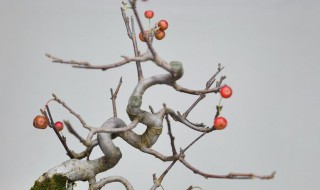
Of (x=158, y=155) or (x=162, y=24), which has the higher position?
(x=162, y=24)

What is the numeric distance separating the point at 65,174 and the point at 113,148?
4.7 inches

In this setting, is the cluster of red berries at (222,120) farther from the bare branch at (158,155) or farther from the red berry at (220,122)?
the bare branch at (158,155)

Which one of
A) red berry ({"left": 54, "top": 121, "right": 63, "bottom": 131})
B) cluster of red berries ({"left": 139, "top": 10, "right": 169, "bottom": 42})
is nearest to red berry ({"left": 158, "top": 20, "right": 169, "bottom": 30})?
cluster of red berries ({"left": 139, "top": 10, "right": 169, "bottom": 42})

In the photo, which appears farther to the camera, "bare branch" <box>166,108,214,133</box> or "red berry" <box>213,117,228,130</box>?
"bare branch" <box>166,108,214,133</box>

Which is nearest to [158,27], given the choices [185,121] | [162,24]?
[162,24]

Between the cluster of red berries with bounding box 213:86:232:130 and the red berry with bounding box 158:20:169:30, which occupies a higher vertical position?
the red berry with bounding box 158:20:169:30

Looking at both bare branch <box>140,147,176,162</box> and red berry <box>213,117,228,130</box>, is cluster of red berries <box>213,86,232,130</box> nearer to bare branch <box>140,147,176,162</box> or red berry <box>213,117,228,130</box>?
red berry <box>213,117,228,130</box>

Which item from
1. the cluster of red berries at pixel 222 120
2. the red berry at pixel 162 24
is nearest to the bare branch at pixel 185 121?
the cluster of red berries at pixel 222 120

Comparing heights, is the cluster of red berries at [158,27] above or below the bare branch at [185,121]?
above

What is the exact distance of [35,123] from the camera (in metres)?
1.17

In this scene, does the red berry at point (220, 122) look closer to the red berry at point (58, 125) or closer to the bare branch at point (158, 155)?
the bare branch at point (158, 155)

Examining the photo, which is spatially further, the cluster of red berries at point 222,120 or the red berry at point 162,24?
the red berry at point 162,24

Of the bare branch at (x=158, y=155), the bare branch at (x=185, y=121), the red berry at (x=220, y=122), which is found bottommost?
the bare branch at (x=158, y=155)

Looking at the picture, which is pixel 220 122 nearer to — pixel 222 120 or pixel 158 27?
pixel 222 120
